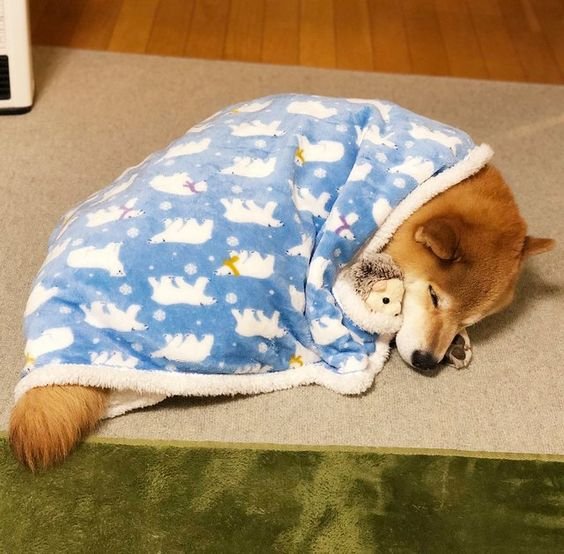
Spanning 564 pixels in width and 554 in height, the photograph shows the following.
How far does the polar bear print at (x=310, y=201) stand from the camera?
153cm

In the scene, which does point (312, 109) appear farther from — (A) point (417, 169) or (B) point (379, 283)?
(B) point (379, 283)

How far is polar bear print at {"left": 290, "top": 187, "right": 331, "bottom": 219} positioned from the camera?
1534mm

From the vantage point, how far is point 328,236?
1502 millimetres

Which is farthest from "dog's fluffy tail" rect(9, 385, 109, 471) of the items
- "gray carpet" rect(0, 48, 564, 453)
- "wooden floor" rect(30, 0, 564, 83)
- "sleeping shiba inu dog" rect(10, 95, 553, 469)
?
"wooden floor" rect(30, 0, 564, 83)

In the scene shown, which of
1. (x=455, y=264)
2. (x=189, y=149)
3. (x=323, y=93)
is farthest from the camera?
(x=323, y=93)

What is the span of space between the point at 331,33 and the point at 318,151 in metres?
1.43

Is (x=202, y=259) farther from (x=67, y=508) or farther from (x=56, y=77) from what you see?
(x=56, y=77)

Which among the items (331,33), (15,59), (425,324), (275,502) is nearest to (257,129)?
(425,324)

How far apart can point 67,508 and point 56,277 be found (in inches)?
16.8

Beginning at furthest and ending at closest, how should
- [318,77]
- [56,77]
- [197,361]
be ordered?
1. [318,77]
2. [56,77]
3. [197,361]

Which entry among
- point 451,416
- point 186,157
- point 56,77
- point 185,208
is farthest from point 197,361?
point 56,77

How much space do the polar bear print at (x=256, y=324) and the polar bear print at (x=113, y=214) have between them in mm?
289

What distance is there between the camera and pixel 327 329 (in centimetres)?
151

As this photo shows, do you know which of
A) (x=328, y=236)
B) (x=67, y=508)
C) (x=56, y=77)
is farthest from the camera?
(x=56, y=77)
